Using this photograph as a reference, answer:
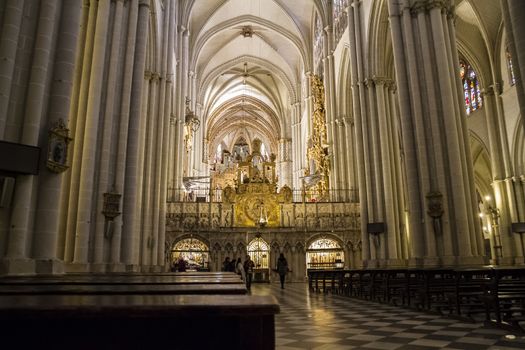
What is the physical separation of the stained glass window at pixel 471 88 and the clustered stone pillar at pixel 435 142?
45.4 ft

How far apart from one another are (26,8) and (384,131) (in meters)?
15.1

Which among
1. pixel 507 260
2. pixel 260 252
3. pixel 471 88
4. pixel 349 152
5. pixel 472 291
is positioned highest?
pixel 471 88

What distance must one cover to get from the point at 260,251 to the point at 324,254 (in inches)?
146

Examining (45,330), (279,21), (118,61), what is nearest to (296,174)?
(279,21)

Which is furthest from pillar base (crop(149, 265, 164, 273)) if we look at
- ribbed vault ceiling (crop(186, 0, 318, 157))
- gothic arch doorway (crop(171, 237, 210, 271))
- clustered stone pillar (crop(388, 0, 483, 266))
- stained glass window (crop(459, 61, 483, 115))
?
stained glass window (crop(459, 61, 483, 115))

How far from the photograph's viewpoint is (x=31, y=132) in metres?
7.31

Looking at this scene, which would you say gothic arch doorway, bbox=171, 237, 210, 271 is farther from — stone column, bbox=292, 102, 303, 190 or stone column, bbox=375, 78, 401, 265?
stone column, bbox=292, 102, 303, 190

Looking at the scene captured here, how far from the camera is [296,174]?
1660 inches

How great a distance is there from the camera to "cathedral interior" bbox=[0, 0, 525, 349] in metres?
7.53

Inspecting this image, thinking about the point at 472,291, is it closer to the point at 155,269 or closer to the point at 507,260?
the point at 155,269

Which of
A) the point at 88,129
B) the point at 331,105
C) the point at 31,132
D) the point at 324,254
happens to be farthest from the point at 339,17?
the point at 31,132

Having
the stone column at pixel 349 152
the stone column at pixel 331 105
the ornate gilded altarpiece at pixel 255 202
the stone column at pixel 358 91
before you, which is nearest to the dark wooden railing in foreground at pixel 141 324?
the stone column at pixel 358 91

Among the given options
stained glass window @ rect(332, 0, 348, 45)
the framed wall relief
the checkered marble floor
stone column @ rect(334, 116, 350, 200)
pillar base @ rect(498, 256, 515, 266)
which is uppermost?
stained glass window @ rect(332, 0, 348, 45)

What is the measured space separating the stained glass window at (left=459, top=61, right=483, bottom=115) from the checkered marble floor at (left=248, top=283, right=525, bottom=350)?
2276 centimetres
